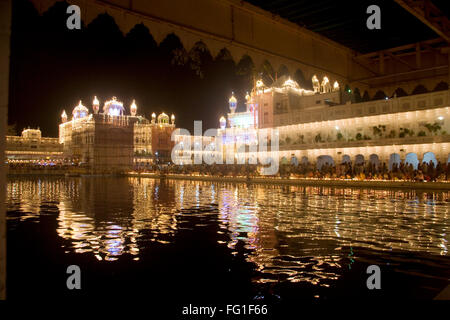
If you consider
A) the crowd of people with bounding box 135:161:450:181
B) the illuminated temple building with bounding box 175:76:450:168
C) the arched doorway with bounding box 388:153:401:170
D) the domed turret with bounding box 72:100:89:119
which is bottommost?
the crowd of people with bounding box 135:161:450:181

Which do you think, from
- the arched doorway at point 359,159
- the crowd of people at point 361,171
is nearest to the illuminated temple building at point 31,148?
the crowd of people at point 361,171

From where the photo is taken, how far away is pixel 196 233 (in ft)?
28.5

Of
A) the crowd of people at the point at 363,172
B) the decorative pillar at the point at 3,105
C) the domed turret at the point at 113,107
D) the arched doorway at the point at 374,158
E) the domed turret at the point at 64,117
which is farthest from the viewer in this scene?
the domed turret at the point at 64,117

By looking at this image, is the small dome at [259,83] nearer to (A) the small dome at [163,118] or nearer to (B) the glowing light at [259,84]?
(B) the glowing light at [259,84]

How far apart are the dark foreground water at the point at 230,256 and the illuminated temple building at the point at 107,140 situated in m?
53.9

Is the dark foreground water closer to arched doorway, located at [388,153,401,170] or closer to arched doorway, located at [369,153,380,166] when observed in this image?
arched doorway, located at [388,153,401,170]

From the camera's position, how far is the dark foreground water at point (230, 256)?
15.5ft

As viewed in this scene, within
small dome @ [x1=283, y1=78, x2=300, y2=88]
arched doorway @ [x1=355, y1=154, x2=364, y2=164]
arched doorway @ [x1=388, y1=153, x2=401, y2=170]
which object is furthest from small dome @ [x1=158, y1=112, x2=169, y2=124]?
arched doorway @ [x1=388, y1=153, x2=401, y2=170]

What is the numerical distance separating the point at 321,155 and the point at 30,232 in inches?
1443

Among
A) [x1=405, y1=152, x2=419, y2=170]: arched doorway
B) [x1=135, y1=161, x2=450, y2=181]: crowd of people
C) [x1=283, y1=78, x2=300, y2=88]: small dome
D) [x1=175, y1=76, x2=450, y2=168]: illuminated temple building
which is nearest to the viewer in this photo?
[x1=135, y1=161, x2=450, y2=181]: crowd of people

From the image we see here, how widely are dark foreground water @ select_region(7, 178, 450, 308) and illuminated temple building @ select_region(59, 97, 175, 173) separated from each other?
53905 millimetres

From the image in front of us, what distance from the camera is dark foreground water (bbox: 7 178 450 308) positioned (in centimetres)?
471

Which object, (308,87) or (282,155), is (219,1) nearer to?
(282,155)

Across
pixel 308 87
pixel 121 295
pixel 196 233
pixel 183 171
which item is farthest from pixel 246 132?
pixel 121 295
